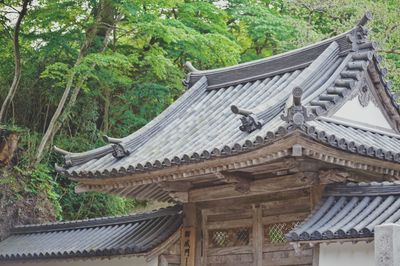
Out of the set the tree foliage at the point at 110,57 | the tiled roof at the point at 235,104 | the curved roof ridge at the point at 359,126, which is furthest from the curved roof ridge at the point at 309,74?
the tree foliage at the point at 110,57

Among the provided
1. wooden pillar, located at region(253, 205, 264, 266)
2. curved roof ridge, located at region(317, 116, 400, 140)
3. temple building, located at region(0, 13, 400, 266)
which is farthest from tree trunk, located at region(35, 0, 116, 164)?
curved roof ridge, located at region(317, 116, 400, 140)

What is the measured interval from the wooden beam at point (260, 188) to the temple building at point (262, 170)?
0.02 m

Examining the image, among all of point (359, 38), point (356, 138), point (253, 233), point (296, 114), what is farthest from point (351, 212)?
point (359, 38)

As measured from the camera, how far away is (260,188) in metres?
11.6

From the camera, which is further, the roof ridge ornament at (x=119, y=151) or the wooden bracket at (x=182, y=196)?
the roof ridge ornament at (x=119, y=151)

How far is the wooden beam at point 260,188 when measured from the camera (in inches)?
428

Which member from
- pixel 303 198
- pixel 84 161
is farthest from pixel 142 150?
pixel 303 198

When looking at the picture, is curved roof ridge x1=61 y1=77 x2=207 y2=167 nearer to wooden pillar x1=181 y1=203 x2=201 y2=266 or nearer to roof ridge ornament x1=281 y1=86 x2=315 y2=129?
wooden pillar x1=181 y1=203 x2=201 y2=266

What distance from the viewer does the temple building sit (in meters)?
9.81

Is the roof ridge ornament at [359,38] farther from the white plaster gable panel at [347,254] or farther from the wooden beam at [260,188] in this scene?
the white plaster gable panel at [347,254]

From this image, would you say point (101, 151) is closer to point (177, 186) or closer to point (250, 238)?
point (177, 186)

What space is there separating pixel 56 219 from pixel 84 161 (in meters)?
5.50

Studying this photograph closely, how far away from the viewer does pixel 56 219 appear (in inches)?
726

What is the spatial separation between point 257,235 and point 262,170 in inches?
44.6
